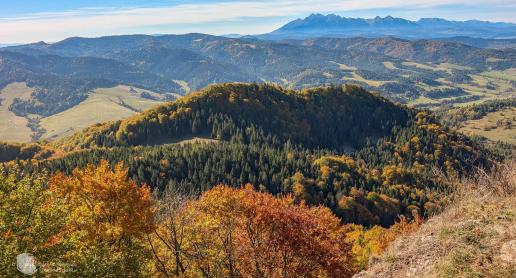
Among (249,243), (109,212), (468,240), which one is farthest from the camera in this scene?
(109,212)

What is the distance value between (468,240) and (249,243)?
22842 millimetres

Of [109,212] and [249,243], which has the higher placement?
[109,212]

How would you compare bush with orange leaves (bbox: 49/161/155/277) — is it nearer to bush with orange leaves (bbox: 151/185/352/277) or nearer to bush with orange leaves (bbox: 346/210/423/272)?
bush with orange leaves (bbox: 151/185/352/277)

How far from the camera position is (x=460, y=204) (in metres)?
31.9

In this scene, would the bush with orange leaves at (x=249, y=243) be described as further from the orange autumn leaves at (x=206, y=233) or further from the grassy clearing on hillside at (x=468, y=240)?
the grassy clearing on hillside at (x=468, y=240)

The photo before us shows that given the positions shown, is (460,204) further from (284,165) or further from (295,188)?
(284,165)

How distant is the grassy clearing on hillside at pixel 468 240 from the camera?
949 inches

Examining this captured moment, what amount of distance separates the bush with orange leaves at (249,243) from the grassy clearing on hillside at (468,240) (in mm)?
9450

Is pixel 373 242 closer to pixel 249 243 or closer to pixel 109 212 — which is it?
pixel 249 243

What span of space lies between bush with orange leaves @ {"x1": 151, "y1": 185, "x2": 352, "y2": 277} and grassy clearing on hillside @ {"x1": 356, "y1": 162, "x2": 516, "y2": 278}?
9450 millimetres

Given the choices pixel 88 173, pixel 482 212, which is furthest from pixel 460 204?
pixel 88 173

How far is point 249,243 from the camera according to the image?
43469 mm

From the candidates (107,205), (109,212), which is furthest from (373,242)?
(107,205)

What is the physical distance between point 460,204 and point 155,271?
3119 centimetres
